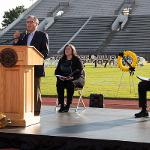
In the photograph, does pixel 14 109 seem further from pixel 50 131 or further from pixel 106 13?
pixel 106 13

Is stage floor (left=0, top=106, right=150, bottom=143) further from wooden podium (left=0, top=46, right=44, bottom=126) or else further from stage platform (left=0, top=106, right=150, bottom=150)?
wooden podium (left=0, top=46, right=44, bottom=126)

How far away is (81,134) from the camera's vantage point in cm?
660

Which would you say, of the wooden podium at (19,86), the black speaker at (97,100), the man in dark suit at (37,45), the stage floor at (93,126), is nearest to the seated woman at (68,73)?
the stage floor at (93,126)

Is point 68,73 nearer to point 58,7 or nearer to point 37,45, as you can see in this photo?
point 37,45

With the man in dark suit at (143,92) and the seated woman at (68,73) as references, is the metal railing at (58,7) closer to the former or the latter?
the seated woman at (68,73)

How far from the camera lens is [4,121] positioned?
7.24 m

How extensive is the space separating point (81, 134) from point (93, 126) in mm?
924

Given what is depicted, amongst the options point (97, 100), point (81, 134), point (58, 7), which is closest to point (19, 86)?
point (81, 134)

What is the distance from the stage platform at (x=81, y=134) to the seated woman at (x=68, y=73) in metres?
1.40

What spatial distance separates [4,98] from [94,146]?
1881mm

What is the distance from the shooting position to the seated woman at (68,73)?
9727 millimetres

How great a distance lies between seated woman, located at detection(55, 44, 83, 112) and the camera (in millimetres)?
9727

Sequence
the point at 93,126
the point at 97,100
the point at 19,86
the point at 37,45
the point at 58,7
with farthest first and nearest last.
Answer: the point at 58,7 → the point at 97,100 → the point at 37,45 → the point at 93,126 → the point at 19,86

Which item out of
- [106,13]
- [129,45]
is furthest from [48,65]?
[106,13]
